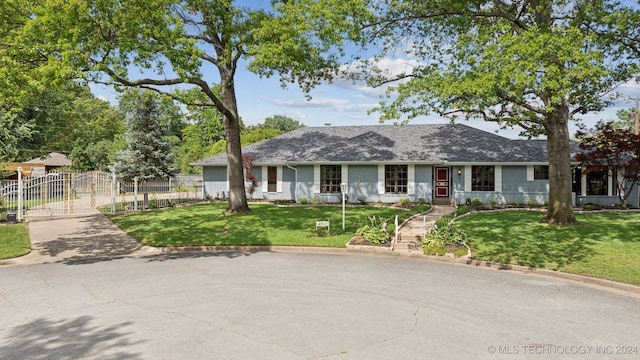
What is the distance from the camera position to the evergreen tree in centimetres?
2686

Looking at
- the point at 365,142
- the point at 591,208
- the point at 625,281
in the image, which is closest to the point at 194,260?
the point at 625,281

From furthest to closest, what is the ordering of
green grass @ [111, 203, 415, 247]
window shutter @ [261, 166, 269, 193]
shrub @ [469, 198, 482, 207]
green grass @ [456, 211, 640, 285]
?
window shutter @ [261, 166, 269, 193], shrub @ [469, 198, 482, 207], green grass @ [111, 203, 415, 247], green grass @ [456, 211, 640, 285]

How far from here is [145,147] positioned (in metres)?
27.2

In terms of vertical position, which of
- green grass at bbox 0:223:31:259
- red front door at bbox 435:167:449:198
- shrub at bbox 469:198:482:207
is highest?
red front door at bbox 435:167:449:198

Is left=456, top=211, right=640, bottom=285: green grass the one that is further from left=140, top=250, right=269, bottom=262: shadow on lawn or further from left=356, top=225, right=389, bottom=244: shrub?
left=140, top=250, right=269, bottom=262: shadow on lawn

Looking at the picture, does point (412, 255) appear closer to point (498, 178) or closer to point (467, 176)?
point (467, 176)

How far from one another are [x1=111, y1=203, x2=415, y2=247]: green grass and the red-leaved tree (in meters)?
11.3

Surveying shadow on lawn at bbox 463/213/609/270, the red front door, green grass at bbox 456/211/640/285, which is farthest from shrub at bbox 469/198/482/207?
shadow on lawn at bbox 463/213/609/270

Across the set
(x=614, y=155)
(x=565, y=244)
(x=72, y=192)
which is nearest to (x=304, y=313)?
(x=565, y=244)

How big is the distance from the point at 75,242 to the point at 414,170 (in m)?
17.3

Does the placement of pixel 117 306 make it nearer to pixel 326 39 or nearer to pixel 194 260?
pixel 194 260

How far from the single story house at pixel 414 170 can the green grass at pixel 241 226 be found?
3.94 metres

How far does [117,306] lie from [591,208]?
2276 cm

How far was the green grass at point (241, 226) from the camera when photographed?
492 inches
